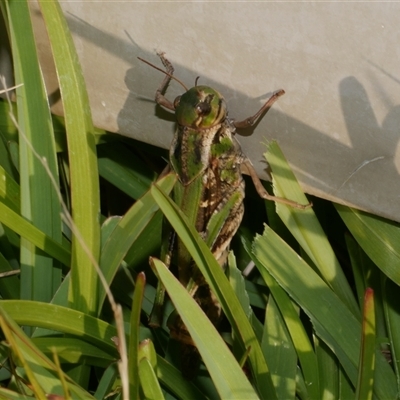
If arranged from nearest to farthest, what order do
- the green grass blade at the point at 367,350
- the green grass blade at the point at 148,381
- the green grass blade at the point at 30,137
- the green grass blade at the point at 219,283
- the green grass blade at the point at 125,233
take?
the green grass blade at the point at 367,350, the green grass blade at the point at 148,381, the green grass blade at the point at 219,283, the green grass blade at the point at 125,233, the green grass blade at the point at 30,137

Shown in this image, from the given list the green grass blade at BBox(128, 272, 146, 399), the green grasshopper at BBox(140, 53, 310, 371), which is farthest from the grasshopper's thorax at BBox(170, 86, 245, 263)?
the green grass blade at BBox(128, 272, 146, 399)

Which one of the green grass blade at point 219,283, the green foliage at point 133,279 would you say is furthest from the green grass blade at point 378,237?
the green grass blade at point 219,283

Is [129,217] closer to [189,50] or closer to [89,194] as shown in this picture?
[89,194]

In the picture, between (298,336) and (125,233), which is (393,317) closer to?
(298,336)

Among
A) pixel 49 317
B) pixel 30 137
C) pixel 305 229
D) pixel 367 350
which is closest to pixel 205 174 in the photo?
pixel 305 229

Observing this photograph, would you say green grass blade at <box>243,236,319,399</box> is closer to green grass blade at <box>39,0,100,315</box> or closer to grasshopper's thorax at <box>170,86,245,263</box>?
grasshopper's thorax at <box>170,86,245,263</box>

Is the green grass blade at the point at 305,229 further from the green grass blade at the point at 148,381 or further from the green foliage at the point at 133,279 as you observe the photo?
the green grass blade at the point at 148,381
